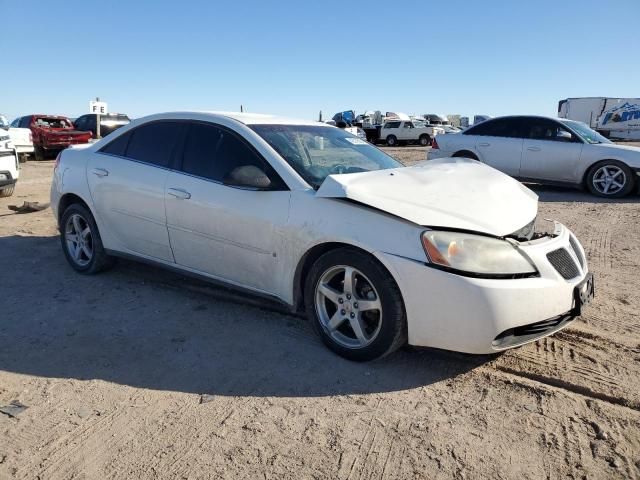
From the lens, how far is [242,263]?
11.7 feet

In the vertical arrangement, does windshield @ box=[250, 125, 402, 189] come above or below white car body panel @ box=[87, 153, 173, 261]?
above

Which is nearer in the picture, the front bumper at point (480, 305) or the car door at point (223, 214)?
the front bumper at point (480, 305)

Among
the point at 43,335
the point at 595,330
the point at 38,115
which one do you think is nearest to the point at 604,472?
the point at 595,330

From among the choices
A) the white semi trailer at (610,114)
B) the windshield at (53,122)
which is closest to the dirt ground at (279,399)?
the windshield at (53,122)

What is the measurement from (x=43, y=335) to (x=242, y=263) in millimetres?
1490

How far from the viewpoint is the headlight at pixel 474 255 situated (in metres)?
2.73

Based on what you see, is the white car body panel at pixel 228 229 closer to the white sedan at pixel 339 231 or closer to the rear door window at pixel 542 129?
the white sedan at pixel 339 231

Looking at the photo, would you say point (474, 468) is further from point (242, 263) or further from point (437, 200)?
point (242, 263)

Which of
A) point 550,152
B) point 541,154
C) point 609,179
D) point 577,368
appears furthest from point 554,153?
point 577,368

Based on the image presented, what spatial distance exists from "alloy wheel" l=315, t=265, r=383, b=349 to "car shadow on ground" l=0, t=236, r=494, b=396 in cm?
16

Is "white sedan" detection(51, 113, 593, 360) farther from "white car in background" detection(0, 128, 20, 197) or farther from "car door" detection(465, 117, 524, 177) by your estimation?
"car door" detection(465, 117, 524, 177)

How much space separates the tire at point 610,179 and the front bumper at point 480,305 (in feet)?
24.6

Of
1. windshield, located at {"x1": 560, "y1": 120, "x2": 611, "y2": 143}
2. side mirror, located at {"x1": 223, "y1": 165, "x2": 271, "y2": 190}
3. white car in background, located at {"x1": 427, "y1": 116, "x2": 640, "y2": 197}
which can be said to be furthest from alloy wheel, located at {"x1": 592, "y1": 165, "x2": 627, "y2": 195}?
side mirror, located at {"x1": 223, "y1": 165, "x2": 271, "y2": 190}

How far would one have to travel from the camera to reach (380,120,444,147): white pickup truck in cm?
3509
